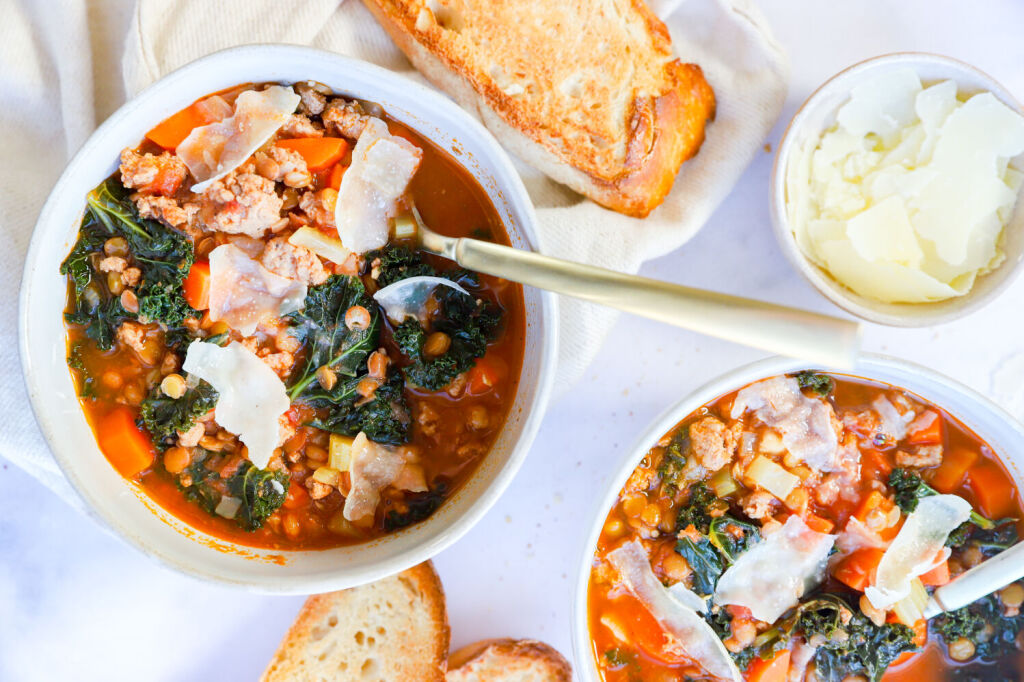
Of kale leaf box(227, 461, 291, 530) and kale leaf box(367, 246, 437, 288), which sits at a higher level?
kale leaf box(367, 246, 437, 288)

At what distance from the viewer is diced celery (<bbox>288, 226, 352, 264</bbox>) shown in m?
2.60

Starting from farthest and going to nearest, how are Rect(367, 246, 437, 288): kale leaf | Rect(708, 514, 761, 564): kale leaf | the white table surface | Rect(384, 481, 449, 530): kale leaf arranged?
the white table surface → Rect(708, 514, 761, 564): kale leaf → Rect(384, 481, 449, 530): kale leaf → Rect(367, 246, 437, 288): kale leaf

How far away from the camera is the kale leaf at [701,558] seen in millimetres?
2947

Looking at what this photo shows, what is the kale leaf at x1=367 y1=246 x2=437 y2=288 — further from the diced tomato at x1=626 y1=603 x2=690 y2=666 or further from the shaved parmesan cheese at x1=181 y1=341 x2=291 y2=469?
the diced tomato at x1=626 y1=603 x2=690 y2=666

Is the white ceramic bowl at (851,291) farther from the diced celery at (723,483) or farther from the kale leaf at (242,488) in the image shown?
the kale leaf at (242,488)

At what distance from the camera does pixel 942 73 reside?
3.04 meters

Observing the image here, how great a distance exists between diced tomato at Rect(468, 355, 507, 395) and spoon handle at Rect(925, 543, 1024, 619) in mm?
1728

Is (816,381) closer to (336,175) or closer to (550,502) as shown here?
(550,502)

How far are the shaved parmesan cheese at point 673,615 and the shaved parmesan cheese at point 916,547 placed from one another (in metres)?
0.55

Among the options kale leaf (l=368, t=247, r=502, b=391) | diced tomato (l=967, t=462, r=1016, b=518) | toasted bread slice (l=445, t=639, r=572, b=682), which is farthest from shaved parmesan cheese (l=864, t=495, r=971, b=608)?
kale leaf (l=368, t=247, r=502, b=391)

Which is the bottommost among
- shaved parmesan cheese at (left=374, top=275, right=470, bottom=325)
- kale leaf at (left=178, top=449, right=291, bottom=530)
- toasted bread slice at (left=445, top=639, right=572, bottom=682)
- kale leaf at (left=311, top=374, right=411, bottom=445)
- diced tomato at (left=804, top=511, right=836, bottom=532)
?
toasted bread slice at (left=445, top=639, right=572, bottom=682)

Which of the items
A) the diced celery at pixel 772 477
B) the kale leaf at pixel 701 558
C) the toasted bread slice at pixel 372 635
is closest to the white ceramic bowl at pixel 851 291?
the diced celery at pixel 772 477

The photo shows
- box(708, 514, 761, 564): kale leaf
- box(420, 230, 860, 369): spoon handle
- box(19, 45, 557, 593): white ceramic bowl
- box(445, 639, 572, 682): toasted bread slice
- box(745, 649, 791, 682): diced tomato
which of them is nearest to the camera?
box(420, 230, 860, 369): spoon handle

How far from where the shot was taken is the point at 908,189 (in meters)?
3.00
